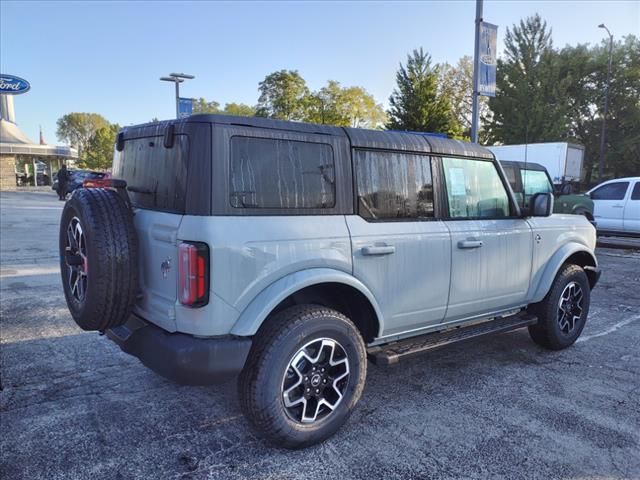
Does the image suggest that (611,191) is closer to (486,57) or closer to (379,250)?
(486,57)

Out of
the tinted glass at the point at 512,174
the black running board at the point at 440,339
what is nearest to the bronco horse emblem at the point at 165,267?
the black running board at the point at 440,339

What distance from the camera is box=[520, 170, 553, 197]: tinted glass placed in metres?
10.9

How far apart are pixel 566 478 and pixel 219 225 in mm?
2377

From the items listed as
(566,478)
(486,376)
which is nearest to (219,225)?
(566,478)

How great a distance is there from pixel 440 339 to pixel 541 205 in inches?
59.8

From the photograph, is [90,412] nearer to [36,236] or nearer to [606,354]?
[606,354]

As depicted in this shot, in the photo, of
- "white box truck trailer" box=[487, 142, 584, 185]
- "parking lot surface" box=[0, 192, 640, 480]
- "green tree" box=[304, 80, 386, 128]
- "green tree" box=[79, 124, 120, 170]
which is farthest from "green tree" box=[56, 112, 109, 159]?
"parking lot surface" box=[0, 192, 640, 480]

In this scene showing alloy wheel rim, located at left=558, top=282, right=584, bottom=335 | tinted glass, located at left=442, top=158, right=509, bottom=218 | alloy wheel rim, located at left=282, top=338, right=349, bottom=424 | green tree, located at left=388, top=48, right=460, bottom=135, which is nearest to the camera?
alloy wheel rim, located at left=282, top=338, right=349, bottom=424

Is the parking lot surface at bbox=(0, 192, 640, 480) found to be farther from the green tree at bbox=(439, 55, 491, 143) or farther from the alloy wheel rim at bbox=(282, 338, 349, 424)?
the green tree at bbox=(439, 55, 491, 143)

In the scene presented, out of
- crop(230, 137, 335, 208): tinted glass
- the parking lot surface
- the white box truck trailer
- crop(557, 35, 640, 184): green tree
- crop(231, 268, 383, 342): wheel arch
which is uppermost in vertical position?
crop(557, 35, 640, 184): green tree

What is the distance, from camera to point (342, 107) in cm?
4378

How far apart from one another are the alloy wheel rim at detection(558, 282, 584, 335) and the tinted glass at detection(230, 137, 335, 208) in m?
2.91

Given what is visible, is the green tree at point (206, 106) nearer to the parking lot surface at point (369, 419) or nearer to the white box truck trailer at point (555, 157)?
the white box truck trailer at point (555, 157)

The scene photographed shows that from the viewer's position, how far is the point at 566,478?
8.73 ft
